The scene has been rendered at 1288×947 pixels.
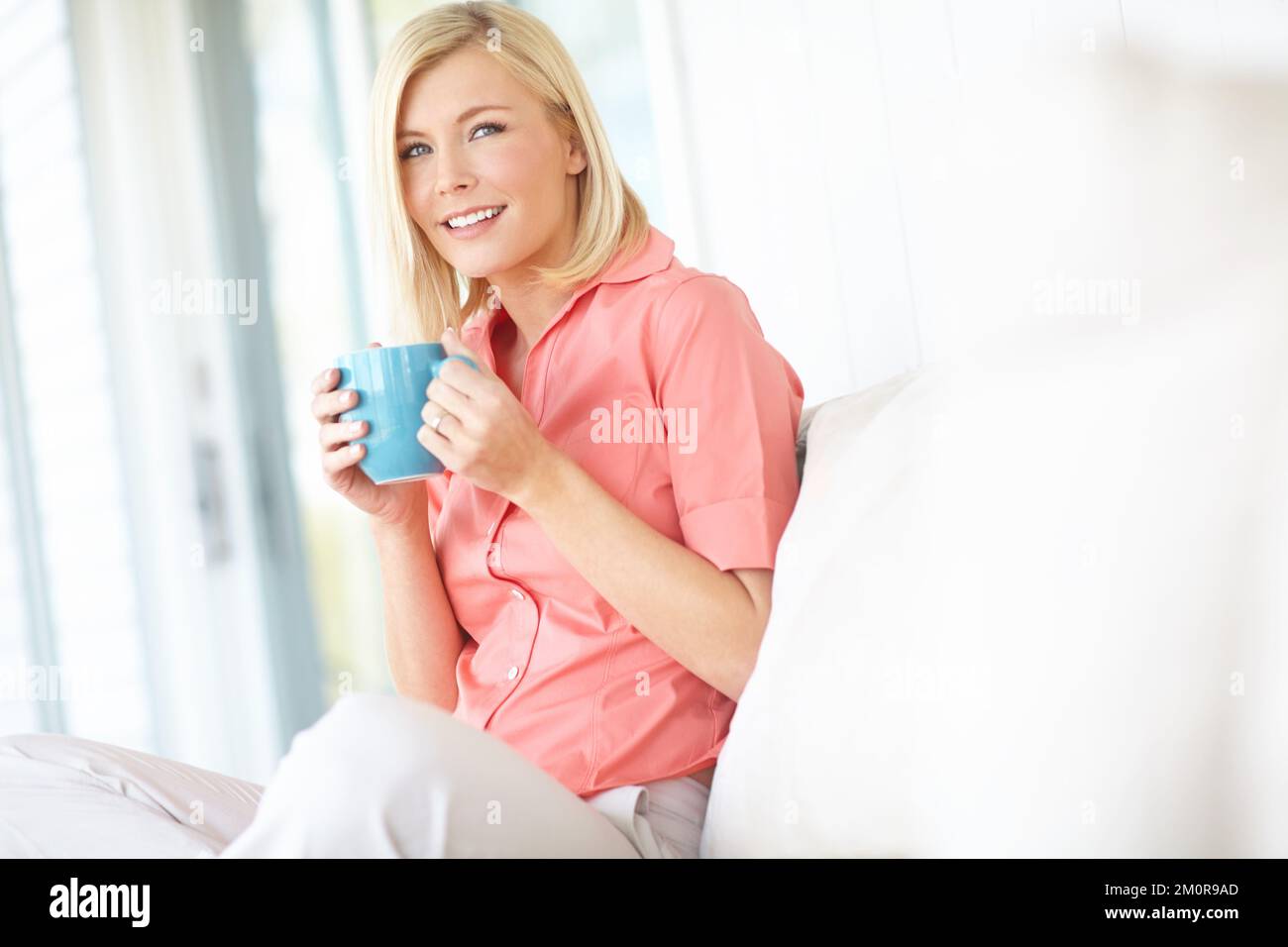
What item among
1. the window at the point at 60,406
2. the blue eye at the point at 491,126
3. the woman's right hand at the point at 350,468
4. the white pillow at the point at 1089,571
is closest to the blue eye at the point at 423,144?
the blue eye at the point at 491,126

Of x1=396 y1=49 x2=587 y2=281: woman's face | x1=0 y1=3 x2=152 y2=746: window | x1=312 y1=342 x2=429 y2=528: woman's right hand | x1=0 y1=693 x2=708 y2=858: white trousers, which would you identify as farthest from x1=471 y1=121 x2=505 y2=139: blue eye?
x1=0 y1=3 x2=152 y2=746: window

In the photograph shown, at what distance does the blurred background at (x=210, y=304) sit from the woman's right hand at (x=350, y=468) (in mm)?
738

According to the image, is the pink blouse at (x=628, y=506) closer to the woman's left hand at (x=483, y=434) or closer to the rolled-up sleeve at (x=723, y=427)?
the rolled-up sleeve at (x=723, y=427)

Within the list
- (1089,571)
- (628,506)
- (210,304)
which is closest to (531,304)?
(628,506)

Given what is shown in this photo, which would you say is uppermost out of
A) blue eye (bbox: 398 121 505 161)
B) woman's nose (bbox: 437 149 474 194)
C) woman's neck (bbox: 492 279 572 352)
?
blue eye (bbox: 398 121 505 161)

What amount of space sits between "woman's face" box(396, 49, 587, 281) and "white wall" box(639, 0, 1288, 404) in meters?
0.49

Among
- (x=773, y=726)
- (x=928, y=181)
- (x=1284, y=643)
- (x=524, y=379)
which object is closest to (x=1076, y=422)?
(x=1284, y=643)

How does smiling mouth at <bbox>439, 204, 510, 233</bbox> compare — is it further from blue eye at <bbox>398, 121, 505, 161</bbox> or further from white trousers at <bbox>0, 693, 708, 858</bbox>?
white trousers at <bbox>0, 693, 708, 858</bbox>

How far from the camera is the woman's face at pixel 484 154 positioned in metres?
1.19

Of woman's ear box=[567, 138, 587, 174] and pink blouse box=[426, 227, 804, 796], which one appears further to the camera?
woman's ear box=[567, 138, 587, 174]

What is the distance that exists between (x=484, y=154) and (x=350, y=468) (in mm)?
336

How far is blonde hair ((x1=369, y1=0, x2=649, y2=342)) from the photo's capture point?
120cm
